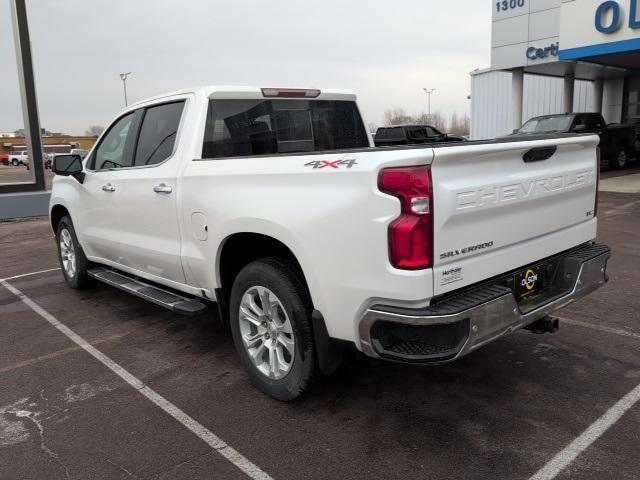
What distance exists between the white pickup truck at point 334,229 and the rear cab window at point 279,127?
0.04 ft

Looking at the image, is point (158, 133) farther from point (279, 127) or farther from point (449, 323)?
point (449, 323)

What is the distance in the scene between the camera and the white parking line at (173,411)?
2863 mm

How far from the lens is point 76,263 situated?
6.20 meters

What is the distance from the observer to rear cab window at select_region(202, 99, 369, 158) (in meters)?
4.19

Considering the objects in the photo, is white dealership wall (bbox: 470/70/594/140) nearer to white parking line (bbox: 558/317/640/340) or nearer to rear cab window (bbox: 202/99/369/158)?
→ white parking line (bbox: 558/317/640/340)

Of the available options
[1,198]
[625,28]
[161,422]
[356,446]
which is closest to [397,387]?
[356,446]

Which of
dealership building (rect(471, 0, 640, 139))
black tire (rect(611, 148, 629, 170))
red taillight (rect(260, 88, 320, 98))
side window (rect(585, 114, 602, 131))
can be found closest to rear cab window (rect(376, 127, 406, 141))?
red taillight (rect(260, 88, 320, 98))

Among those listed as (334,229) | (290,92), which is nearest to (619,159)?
(290,92)

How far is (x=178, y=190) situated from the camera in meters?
4.02

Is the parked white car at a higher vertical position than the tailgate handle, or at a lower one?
lower

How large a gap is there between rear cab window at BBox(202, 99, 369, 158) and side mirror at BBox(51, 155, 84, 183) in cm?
209

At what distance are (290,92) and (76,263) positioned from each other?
3.29 meters

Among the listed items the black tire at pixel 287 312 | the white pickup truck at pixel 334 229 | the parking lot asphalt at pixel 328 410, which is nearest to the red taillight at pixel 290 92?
the white pickup truck at pixel 334 229

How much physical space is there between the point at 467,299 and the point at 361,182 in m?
0.79
